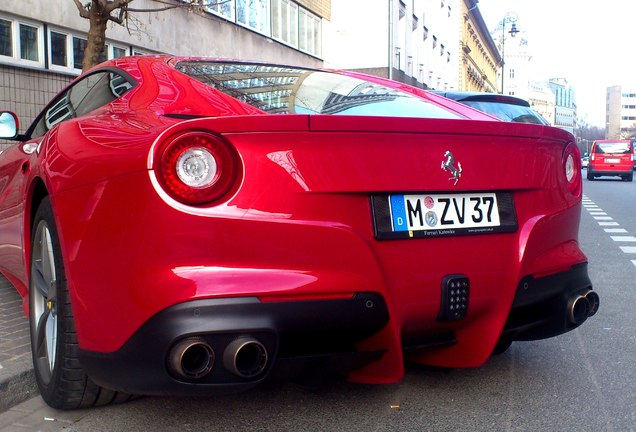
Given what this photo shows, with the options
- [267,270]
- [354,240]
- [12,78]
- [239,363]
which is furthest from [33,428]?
[12,78]

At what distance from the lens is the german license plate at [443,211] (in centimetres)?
270

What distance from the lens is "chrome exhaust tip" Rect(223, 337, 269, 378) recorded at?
2385 millimetres

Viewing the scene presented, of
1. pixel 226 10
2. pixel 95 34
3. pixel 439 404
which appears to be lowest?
pixel 439 404

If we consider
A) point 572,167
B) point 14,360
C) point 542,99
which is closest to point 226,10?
point 14,360

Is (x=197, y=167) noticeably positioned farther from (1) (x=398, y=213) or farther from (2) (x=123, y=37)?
(2) (x=123, y=37)

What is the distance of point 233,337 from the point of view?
7.84ft

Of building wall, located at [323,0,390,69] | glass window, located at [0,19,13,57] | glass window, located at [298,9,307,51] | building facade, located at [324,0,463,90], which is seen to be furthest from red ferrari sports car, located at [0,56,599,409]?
building wall, located at [323,0,390,69]

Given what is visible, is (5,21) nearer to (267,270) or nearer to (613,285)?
(613,285)

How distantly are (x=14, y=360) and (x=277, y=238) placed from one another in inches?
70.9

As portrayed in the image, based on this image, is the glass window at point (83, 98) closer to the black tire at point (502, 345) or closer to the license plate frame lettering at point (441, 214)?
the license plate frame lettering at point (441, 214)

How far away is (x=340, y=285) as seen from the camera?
252cm

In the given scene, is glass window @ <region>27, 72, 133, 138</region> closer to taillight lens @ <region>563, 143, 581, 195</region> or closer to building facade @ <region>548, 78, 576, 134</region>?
taillight lens @ <region>563, 143, 581, 195</region>

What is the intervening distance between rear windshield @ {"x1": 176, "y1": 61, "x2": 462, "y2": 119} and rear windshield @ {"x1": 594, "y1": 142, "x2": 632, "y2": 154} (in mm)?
34088

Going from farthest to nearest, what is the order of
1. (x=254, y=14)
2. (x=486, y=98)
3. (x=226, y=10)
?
(x=254, y=14) → (x=226, y=10) → (x=486, y=98)
